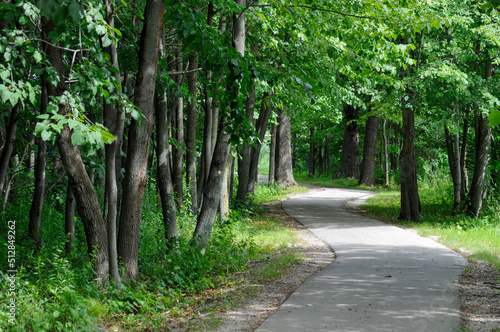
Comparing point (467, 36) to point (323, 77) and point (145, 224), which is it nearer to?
point (323, 77)

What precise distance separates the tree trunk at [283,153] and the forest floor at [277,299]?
53.2 feet

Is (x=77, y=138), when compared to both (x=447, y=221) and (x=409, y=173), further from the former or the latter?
(x=447, y=221)

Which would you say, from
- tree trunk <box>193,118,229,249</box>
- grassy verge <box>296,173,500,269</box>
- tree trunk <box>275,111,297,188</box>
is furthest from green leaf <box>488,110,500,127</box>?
tree trunk <box>275,111,297,188</box>

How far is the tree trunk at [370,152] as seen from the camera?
95.0ft

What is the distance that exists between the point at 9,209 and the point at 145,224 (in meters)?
2.78

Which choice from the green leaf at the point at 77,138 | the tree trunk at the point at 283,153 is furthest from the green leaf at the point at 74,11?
the tree trunk at the point at 283,153

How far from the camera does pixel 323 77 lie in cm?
1035

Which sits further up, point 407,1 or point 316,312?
point 407,1

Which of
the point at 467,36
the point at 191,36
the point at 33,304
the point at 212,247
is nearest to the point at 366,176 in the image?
the point at 467,36

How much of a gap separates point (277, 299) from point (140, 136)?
2.95 meters

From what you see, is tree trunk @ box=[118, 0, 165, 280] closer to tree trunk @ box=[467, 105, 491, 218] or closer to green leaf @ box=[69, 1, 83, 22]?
green leaf @ box=[69, 1, 83, 22]

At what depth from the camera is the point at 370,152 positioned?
29.0 metres

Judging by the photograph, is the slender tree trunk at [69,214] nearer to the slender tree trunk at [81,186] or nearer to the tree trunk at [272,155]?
the slender tree trunk at [81,186]

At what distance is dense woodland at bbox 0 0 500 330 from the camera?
191 inches
